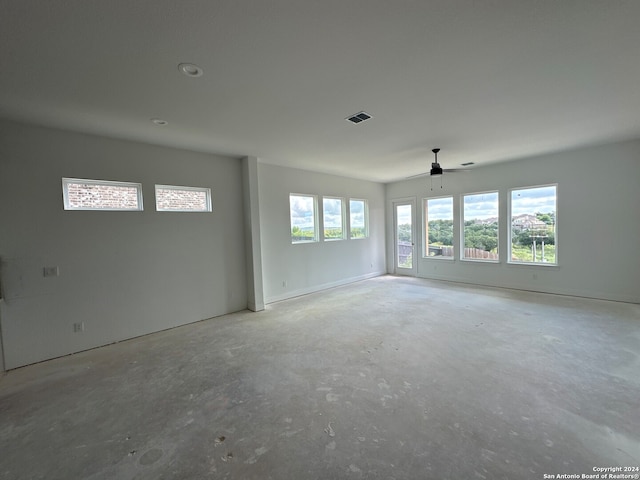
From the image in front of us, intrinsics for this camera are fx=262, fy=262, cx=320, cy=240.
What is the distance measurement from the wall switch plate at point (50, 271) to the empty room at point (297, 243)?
0.03m

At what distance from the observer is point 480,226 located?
6.22 metres

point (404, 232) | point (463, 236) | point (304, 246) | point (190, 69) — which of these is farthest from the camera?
point (404, 232)

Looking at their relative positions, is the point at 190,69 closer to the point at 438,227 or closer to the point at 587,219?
the point at 438,227

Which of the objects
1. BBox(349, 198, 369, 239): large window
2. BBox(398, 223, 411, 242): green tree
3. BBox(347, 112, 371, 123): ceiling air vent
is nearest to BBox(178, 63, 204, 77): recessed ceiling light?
BBox(347, 112, 371, 123): ceiling air vent

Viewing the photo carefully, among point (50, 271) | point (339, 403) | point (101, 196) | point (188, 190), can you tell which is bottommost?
point (339, 403)

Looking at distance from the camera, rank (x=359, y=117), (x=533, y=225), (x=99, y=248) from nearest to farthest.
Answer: (x=359, y=117) < (x=99, y=248) < (x=533, y=225)

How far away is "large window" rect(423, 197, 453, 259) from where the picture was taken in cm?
678

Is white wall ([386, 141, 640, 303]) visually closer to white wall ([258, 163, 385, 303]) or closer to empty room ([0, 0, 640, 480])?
empty room ([0, 0, 640, 480])

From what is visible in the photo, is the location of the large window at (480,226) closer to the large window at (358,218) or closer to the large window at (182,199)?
the large window at (358,218)

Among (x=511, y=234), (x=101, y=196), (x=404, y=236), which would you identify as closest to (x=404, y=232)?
(x=404, y=236)

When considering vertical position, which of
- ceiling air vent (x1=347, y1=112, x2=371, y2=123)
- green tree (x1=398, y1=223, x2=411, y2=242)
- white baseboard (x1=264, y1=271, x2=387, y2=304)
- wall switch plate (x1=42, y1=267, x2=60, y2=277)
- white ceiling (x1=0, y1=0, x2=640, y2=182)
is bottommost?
white baseboard (x1=264, y1=271, x2=387, y2=304)

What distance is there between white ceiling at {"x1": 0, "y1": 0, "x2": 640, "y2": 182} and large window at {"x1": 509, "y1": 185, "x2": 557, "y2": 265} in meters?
1.80

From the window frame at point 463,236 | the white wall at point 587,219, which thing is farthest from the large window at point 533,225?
the window frame at point 463,236

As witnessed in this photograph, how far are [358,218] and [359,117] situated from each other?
4.31m
